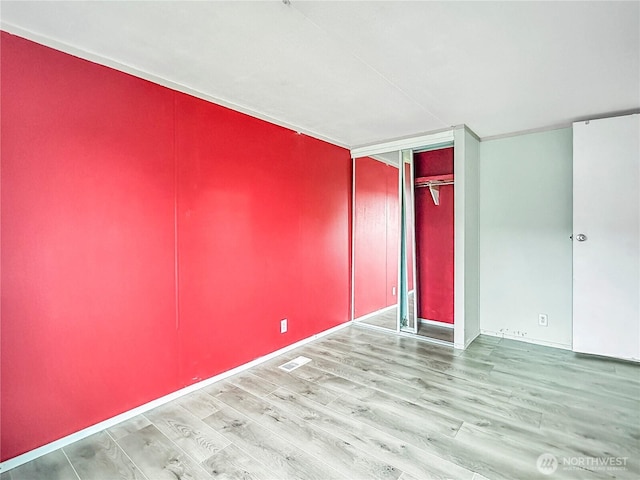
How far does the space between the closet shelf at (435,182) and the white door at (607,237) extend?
Result: 1.21 metres

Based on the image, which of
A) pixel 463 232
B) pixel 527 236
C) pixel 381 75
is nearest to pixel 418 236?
pixel 463 232

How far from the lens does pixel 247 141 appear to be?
2963 millimetres

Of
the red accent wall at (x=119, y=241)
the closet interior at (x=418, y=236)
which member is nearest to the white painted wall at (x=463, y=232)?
the closet interior at (x=418, y=236)

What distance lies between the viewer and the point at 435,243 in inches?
167

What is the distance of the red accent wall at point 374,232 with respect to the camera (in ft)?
14.6

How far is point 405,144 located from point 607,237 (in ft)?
7.03

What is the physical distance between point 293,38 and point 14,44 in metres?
1.48

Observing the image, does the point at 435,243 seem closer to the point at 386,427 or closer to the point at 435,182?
the point at 435,182

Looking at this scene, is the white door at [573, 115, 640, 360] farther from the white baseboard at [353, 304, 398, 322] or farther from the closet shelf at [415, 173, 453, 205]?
the white baseboard at [353, 304, 398, 322]

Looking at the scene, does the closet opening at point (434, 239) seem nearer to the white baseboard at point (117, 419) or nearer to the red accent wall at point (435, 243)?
the red accent wall at point (435, 243)

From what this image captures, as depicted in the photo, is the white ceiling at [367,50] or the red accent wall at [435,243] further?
the red accent wall at [435,243]

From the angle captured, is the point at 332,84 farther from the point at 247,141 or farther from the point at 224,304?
the point at 224,304

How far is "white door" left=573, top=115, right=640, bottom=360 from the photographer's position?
2.98 metres

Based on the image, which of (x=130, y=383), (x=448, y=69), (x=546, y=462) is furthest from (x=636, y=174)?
(x=130, y=383)
